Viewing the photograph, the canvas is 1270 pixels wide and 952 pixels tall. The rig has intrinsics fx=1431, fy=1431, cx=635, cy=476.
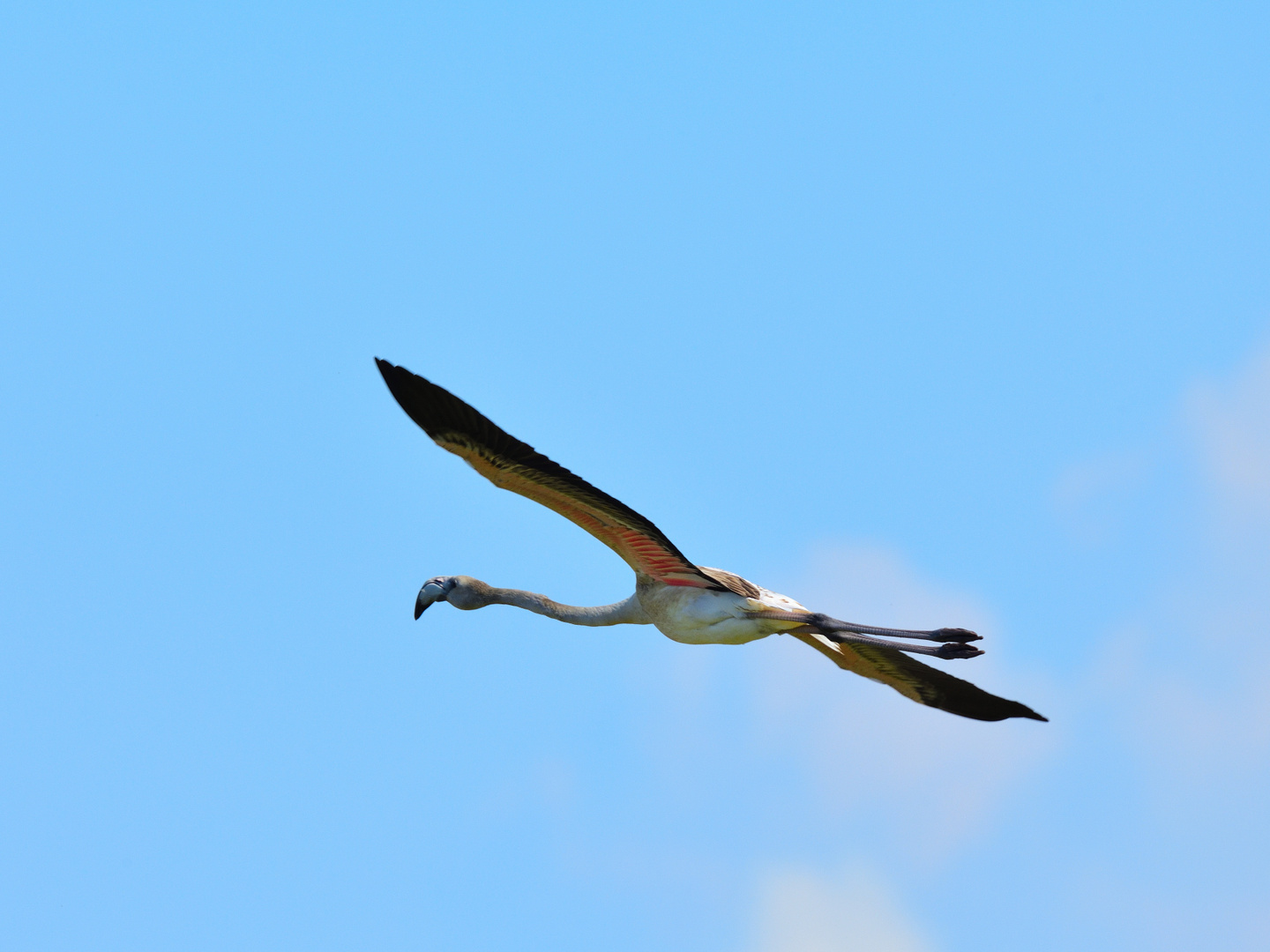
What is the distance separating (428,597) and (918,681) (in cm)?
523

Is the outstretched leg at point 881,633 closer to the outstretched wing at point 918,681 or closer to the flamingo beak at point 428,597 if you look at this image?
the outstretched wing at point 918,681

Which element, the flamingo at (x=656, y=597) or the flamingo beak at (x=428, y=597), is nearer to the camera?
the flamingo at (x=656, y=597)

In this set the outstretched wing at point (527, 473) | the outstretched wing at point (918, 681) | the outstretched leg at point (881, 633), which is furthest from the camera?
the outstretched wing at point (918, 681)

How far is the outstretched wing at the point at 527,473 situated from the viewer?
11.6m

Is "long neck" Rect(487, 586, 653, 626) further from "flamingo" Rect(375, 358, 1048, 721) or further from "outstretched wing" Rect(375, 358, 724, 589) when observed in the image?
"outstretched wing" Rect(375, 358, 724, 589)

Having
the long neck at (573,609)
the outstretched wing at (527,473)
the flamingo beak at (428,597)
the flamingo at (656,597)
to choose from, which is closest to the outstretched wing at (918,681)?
the flamingo at (656,597)

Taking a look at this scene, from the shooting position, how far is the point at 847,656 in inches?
600

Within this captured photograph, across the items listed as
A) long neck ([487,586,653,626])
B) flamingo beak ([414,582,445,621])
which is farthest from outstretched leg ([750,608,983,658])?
flamingo beak ([414,582,445,621])

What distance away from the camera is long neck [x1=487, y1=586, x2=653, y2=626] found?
14.2 metres

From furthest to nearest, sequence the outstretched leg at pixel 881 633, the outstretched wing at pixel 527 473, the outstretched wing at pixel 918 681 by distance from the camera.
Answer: the outstretched wing at pixel 918 681
the outstretched leg at pixel 881 633
the outstretched wing at pixel 527 473

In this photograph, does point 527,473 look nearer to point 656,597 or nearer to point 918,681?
point 656,597

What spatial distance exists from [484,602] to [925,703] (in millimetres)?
4786

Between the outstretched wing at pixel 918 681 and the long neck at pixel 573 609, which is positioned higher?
the outstretched wing at pixel 918 681

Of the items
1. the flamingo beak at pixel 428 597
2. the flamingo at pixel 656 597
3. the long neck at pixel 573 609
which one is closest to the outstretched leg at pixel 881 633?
the flamingo at pixel 656 597
